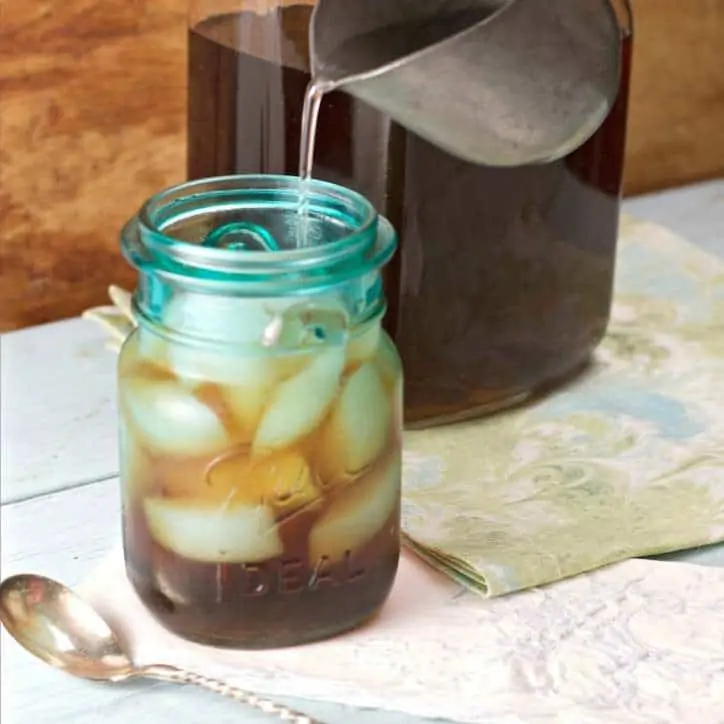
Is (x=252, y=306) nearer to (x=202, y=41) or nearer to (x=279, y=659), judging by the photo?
(x=279, y=659)

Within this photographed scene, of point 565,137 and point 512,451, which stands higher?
point 565,137

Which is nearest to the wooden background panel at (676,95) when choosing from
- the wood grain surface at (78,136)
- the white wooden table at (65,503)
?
the white wooden table at (65,503)

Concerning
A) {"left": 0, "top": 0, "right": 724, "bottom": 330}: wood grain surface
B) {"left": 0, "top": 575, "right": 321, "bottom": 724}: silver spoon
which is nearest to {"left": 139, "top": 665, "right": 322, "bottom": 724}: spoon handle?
{"left": 0, "top": 575, "right": 321, "bottom": 724}: silver spoon

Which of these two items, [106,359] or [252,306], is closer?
[252,306]

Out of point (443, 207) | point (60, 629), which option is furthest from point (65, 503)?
point (443, 207)

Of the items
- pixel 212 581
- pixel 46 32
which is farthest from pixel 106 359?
pixel 212 581

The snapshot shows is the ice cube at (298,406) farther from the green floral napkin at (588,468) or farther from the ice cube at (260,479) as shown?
the green floral napkin at (588,468)

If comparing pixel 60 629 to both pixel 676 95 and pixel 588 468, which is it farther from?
pixel 676 95
